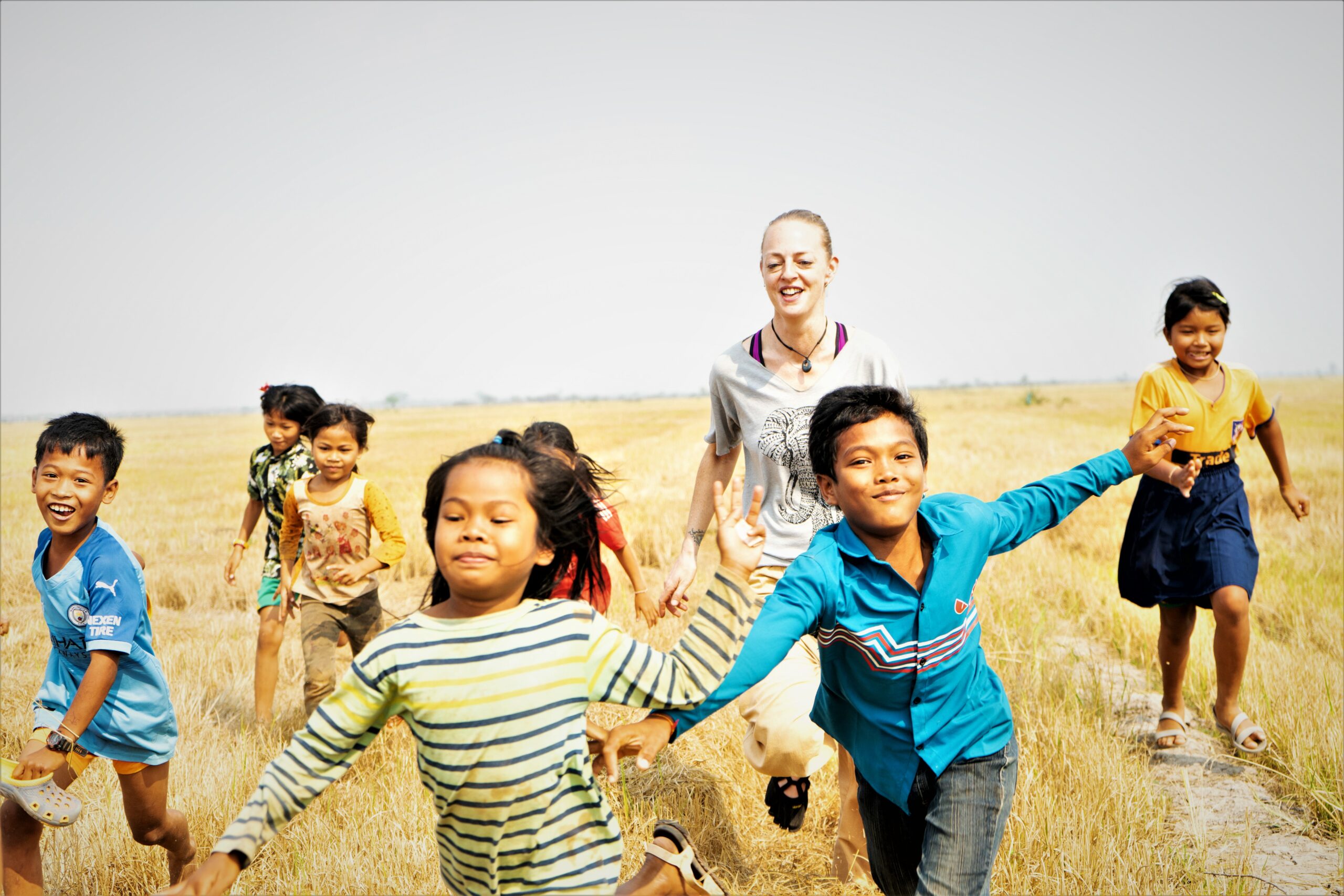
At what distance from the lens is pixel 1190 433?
4.22 metres

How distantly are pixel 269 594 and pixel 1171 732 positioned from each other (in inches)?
202

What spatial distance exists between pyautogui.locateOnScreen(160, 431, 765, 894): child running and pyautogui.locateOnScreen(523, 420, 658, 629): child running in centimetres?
49

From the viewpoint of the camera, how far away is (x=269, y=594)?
17.0 ft

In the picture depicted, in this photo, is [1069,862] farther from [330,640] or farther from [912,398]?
[330,640]

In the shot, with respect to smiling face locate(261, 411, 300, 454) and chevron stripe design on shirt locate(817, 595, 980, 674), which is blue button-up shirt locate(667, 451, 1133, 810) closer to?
chevron stripe design on shirt locate(817, 595, 980, 674)

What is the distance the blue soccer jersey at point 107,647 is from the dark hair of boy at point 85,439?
0.81ft

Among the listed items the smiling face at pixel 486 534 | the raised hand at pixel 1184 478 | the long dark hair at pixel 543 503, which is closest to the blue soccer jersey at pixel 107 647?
the long dark hair at pixel 543 503

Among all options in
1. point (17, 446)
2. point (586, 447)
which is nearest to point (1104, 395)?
point (586, 447)

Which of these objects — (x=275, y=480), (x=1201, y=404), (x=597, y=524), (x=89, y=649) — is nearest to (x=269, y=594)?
(x=275, y=480)

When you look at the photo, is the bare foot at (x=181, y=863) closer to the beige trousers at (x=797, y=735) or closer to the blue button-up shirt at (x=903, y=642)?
the beige trousers at (x=797, y=735)

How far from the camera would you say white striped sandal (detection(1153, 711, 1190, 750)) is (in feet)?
14.4

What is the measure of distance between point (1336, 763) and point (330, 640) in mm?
4916

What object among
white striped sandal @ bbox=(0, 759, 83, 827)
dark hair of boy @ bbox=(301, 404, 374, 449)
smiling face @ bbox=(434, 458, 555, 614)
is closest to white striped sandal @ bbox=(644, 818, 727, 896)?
smiling face @ bbox=(434, 458, 555, 614)

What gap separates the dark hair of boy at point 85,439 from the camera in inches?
116
